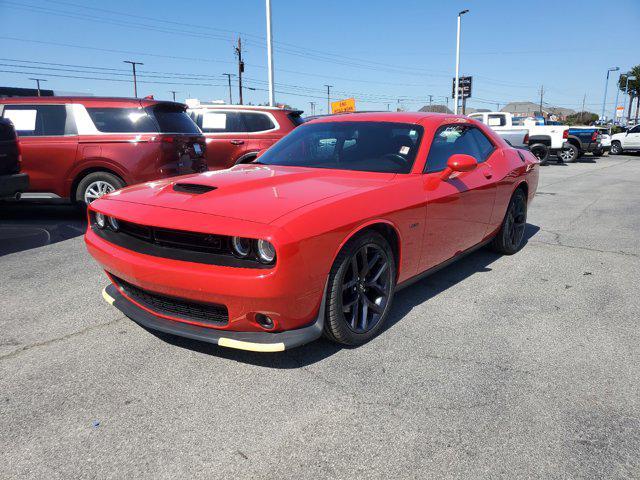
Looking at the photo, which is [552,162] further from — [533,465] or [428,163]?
[533,465]

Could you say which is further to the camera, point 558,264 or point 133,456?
point 558,264

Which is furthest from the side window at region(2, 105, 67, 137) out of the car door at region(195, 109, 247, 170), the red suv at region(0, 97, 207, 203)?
the car door at region(195, 109, 247, 170)

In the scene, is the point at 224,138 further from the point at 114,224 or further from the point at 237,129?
the point at 114,224

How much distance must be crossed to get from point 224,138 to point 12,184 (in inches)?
148

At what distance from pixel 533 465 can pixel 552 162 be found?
21.3 meters

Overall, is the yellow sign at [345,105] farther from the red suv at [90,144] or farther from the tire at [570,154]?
the red suv at [90,144]

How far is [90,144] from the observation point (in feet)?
21.7

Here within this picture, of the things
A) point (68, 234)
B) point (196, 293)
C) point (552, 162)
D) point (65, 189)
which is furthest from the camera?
point (552, 162)

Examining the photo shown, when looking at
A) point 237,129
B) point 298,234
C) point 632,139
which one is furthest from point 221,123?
point 632,139

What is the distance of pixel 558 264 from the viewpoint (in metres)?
4.88

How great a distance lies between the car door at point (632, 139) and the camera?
2478 cm

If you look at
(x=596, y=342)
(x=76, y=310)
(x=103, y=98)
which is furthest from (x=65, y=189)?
(x=596, y=342)

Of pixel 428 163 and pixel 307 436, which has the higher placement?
pixel 428 163

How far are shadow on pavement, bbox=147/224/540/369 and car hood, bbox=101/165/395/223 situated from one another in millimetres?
866
